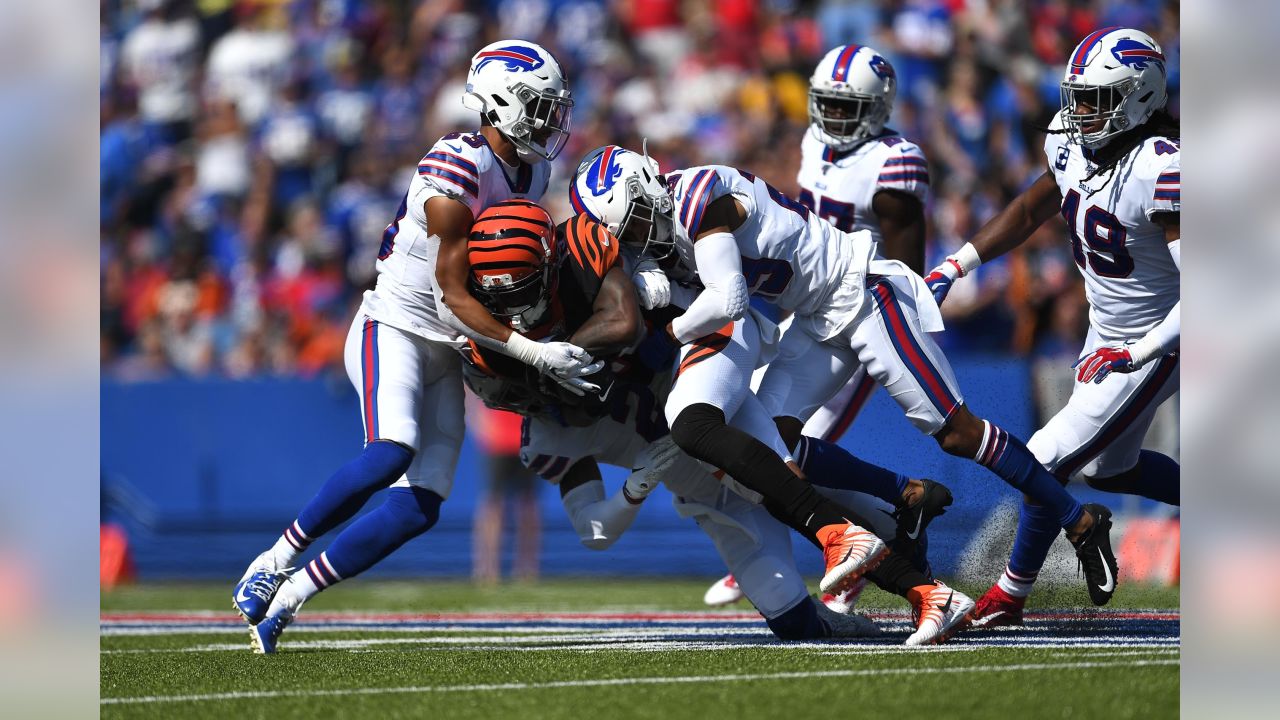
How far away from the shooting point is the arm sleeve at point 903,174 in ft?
17.9

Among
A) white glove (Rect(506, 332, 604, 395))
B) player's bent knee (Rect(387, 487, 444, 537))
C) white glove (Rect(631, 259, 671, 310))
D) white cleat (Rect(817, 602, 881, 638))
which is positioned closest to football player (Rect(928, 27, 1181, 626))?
white cleat (Rect(817, 602, 881, 638))

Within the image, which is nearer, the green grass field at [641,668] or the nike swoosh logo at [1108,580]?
the green grass field at [641,668]

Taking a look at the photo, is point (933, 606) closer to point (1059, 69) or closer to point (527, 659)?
point (527, 659)

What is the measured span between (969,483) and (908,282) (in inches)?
38.7

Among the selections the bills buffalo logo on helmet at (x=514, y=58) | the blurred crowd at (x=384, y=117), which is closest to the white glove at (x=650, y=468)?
the bills buffalo logo on helmet at (x=514, y=58)

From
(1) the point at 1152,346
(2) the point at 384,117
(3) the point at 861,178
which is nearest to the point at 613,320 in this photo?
(1) the point at 1152,346

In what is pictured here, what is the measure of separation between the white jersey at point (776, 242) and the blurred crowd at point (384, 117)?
4060mm

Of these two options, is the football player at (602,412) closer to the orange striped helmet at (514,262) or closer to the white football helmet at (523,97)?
the orange striped helmet at (514,262)

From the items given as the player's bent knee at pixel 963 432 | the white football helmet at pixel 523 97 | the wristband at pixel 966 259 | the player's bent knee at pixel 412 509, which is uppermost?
the white football helmet at pixel 523 97

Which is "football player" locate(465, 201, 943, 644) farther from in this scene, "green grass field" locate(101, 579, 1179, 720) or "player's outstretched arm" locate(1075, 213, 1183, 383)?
"player's outstretched arm" locate(1075, 213, 1183, 383)

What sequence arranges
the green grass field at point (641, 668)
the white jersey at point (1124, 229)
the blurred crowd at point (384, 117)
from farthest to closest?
the blurred crowd at point (384, 117) < the white jersey at point (1124, 229) < the green grass field at point (641, 668)

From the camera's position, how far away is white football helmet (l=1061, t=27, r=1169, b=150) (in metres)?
4.58

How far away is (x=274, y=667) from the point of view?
4242 millimetres

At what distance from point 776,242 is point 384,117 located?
7.68 metres
